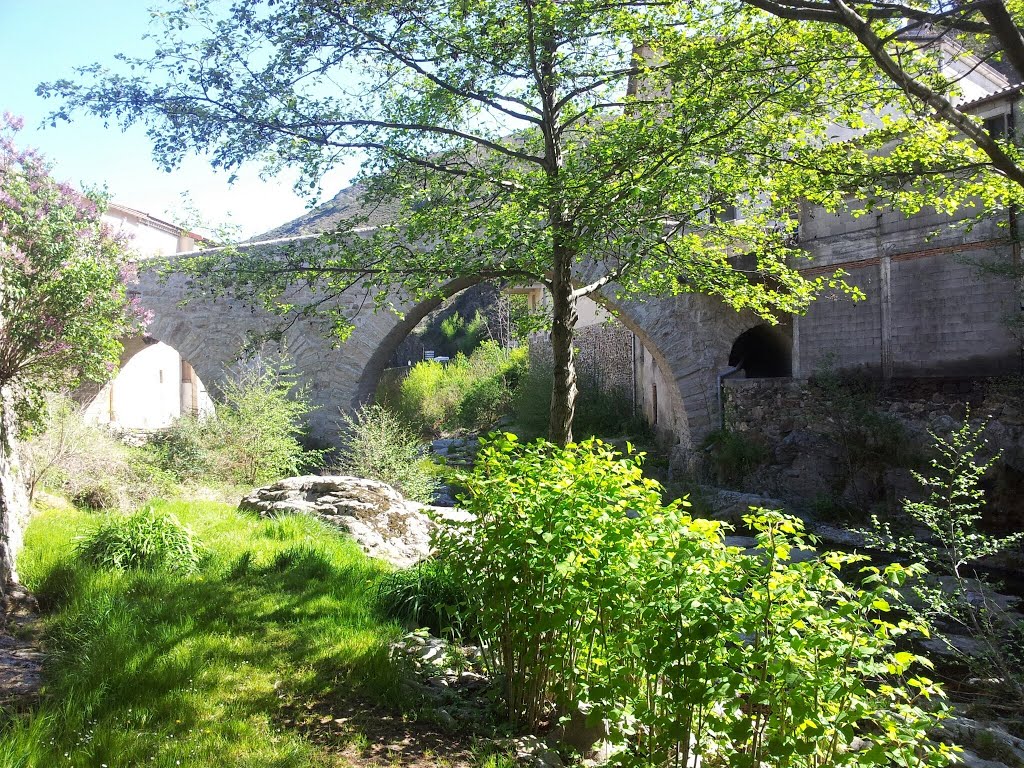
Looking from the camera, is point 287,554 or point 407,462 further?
point 407,462

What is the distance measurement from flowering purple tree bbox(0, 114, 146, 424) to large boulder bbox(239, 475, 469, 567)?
188 centimetres

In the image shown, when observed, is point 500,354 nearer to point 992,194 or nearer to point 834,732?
point 992,194

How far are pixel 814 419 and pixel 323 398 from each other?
8.55 meters

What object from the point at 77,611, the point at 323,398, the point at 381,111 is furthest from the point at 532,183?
the point at 323,398

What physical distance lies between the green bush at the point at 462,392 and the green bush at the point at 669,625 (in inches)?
571

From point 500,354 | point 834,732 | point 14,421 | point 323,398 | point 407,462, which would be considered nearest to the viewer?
point 834,732

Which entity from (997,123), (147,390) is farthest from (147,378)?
(997,123)

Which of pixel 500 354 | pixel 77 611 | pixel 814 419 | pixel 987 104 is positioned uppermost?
pixel 987 104

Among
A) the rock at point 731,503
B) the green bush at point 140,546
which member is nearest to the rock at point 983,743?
the green bush at point 140,546

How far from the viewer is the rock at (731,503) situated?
29.8 feet

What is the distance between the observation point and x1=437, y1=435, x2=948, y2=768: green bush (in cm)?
196

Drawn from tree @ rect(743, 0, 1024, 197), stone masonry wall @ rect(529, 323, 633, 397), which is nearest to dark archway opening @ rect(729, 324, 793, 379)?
stone masonry wall @ rect(529, 323, 633, 397)

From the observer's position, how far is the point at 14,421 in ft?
15.7

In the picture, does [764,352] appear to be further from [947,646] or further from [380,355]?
[947,646]
